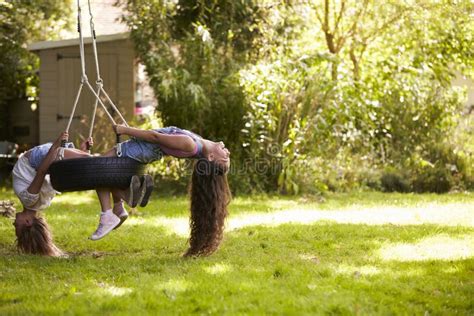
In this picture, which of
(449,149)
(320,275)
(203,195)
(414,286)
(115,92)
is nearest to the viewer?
(414,286)

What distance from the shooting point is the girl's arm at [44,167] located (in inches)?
236

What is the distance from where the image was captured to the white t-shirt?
6223 millimetres

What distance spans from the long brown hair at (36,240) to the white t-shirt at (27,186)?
15 centimetres

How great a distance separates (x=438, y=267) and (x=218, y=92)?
625cm

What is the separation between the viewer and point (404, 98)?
12656 mm

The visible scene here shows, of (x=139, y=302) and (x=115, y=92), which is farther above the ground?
(x=115, y=92)

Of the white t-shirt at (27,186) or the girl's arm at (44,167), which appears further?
the white t-shirt at (27,186)

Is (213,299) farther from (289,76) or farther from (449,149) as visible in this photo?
(449,149)

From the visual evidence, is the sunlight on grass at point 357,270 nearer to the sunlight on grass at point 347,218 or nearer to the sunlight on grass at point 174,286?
the sunlight on grass at point 174,286

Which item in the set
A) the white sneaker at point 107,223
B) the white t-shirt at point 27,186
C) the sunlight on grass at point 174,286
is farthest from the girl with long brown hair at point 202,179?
the sunlight on grass at point 174,286

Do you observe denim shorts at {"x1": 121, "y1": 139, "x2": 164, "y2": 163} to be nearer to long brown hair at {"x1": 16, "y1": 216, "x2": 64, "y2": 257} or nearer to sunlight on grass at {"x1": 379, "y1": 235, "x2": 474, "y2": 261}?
long brown hair at {"x1": 16, "y1": 216, "x2": 64, "y2": 257}

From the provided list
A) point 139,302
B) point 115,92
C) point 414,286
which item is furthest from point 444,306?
point 115,92

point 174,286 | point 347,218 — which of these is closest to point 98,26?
point 347,218

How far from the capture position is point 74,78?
13891mm
